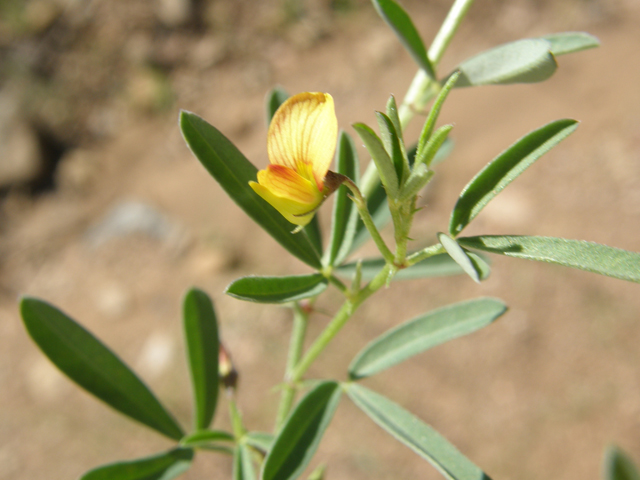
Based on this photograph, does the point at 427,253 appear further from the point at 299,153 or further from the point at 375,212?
the point at 375,212

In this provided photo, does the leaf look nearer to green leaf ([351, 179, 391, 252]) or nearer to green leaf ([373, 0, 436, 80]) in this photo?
green leaf ([351, 179, 391, 252])

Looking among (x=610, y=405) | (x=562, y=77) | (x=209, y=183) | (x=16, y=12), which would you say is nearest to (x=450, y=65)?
(x=562, y=77)

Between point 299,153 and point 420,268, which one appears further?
point 420,268

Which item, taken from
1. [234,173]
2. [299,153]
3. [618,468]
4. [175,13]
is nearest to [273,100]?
[234,173]

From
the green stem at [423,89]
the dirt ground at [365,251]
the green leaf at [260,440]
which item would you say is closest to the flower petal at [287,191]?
the green stem at [423,89]

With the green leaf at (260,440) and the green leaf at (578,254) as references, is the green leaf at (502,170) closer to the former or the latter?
the green leaf at (578,254)

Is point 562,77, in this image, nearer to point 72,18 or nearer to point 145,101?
point 145,101
